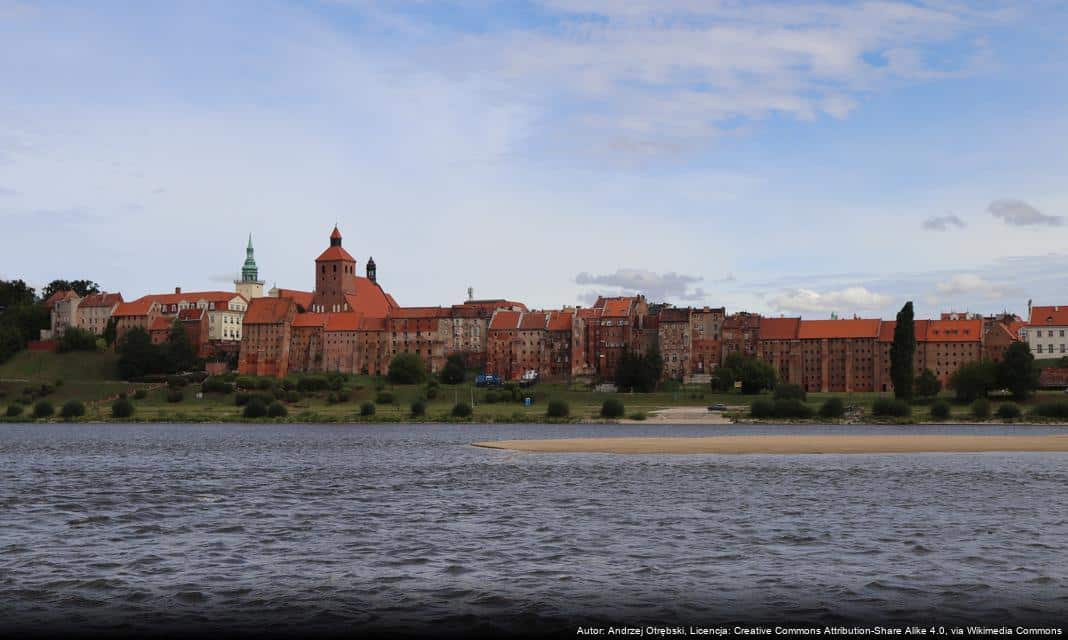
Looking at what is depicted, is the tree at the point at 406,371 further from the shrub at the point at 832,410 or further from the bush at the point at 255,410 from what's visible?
the shrub at the point at 832,410

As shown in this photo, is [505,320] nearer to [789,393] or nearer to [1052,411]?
[789,393]

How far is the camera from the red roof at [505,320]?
164625 mm

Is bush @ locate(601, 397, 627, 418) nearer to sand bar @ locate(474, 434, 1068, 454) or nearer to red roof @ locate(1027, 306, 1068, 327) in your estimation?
sand bar @ locate(474, 434, 1068, 454)

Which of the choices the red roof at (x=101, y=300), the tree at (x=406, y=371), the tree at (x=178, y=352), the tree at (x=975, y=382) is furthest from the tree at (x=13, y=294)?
the tree at (x=975, y=382)

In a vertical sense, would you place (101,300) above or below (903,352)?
above

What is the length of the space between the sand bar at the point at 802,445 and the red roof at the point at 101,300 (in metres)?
131

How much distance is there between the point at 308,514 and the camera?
33.5 metres

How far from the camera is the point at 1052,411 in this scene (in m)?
98.2

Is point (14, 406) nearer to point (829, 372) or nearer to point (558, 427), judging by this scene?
point (558, 427)

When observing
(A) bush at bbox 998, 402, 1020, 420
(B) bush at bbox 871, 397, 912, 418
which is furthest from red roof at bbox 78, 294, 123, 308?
(A) bush at bbox 998, 402, 1020, 420

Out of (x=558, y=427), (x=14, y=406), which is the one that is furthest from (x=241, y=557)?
(x=14, y=406)

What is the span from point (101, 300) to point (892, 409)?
434ft

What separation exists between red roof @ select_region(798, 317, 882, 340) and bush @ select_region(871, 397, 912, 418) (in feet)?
157

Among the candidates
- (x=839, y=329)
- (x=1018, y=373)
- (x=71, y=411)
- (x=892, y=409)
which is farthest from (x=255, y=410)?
(x=839, y=329)
